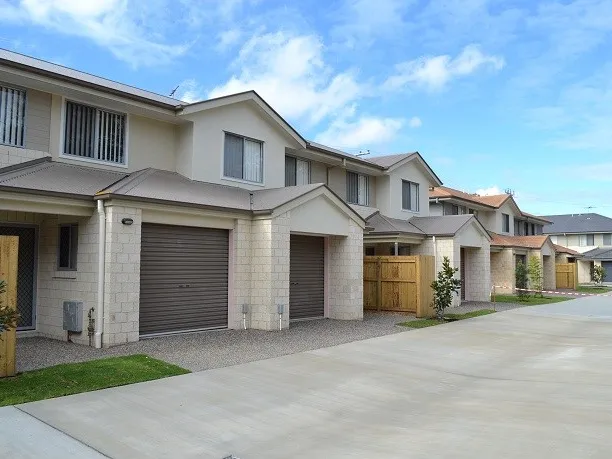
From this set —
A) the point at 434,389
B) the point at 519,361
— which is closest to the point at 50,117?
the point at 434,389

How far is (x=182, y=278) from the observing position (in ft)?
43.3

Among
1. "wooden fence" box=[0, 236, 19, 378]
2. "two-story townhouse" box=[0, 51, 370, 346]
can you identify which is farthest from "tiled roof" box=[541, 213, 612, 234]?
"wooden fence" box=[0, 236, 19, 378]

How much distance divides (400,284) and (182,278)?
29.0 ft

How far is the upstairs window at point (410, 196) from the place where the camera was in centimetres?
2495

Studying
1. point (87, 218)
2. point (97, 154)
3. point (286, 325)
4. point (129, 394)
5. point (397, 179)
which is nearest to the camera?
point (129, 394)

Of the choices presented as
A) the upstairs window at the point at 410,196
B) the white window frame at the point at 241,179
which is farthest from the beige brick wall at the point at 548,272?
the white window frame at the point at 241,179

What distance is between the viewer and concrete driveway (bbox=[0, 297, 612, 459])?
5672 millimetres

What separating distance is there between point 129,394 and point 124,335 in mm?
4055

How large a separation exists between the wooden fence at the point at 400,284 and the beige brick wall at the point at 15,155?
12051mm

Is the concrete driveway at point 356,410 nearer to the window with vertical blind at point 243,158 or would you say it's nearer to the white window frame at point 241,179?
the white window frame at point 241,179

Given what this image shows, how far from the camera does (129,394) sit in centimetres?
758

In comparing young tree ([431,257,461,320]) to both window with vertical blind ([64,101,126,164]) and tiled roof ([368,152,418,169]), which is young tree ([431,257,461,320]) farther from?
window with vertical blind ([64,101,126,164])

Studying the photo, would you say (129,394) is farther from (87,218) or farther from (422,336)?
(422,336)

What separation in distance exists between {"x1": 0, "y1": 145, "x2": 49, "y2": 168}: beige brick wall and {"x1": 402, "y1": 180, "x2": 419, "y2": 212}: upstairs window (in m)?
16.8
